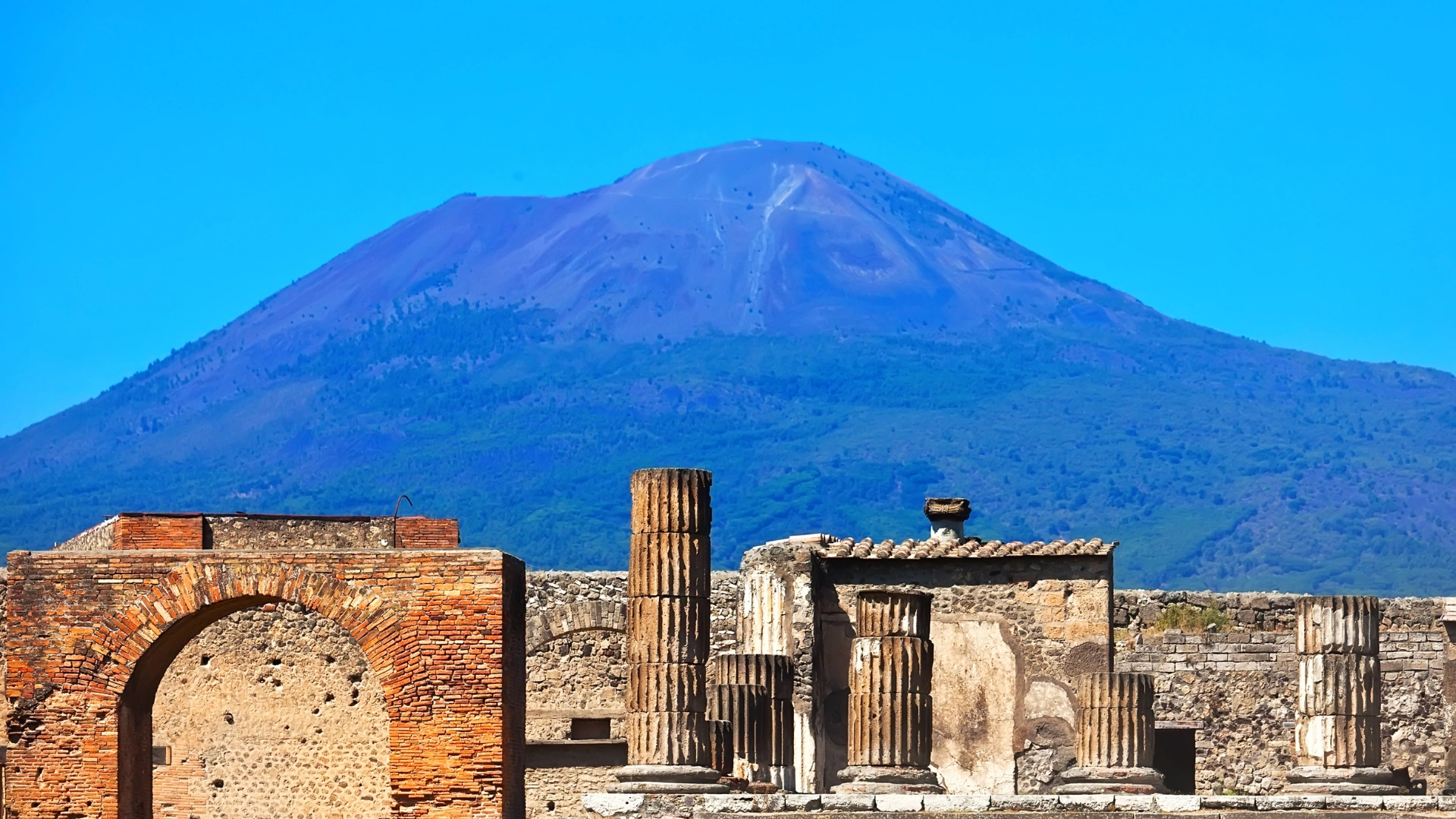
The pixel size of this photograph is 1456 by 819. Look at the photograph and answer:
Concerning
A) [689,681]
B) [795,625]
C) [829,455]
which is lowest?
[689,681]

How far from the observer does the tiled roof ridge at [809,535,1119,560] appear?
27.7 meters

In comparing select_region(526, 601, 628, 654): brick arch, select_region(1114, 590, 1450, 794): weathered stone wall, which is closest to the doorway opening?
select_region(1114, 590, 1450, 794): weathered stone wall

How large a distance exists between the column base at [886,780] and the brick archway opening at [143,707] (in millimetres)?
5259

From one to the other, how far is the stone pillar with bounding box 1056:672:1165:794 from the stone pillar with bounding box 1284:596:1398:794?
1.68 meters

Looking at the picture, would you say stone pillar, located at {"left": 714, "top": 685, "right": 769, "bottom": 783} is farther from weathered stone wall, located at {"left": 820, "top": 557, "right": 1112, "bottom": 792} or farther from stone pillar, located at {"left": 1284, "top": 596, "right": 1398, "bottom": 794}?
stone pillar, located at {"left": 1284, "top": 596, "right": 1398, "bottom": 794}

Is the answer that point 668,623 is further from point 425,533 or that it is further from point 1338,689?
point 425,533

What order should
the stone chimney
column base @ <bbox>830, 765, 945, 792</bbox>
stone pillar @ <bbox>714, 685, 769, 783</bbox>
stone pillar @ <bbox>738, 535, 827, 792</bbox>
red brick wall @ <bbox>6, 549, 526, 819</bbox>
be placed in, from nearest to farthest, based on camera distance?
column base @ <bbox>830, 765, 945, 792</bbox>
red brick wall @ <bbox>6, 549, 526, 819</bbox>
stone pillar @ <bbox>714, 685, 769, 783</bbox>
stone pillar @ <bbox>738, 535, 827, 792</bbox>
the stone chimney

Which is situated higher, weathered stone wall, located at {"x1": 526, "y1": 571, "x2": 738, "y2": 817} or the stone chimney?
the stone chimney

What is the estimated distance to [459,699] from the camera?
78.1 feet

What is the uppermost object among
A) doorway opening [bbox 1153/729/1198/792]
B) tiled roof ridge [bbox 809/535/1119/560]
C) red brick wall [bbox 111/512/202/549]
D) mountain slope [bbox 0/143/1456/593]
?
mountain slope [bbox 0/143/1456/593]

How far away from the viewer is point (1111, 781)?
24.3 m

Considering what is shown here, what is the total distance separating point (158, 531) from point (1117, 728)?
12417 millimetres

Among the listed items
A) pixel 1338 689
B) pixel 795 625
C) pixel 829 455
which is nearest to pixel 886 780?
pixel 795 625

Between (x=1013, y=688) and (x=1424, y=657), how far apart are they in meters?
6.87
